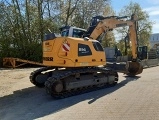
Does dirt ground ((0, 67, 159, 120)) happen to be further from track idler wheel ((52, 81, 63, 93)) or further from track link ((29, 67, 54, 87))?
track link ((29, 67, 54, 87))

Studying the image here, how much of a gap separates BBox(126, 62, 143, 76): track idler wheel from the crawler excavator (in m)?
2.88

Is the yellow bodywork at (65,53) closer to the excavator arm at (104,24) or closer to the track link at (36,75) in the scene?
the track link at (36,75)

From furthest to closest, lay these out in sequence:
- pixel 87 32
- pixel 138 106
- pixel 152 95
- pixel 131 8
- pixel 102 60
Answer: pixel 131 8 → pixel 87 32 → pixel 102 60 → pixel 152 95 → pixel 138 106

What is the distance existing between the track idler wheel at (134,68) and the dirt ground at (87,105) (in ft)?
11.0

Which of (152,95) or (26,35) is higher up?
→ (26,35)

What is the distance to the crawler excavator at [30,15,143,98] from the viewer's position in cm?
882

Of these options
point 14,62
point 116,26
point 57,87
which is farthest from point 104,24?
point 14,62

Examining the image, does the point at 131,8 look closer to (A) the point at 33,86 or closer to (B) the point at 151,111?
(A) the point at 33,86

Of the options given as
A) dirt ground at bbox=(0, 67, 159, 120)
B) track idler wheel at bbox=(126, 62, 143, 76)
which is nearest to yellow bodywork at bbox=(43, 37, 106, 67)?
dirt ground at bbox=(0, 67, 159, 120)

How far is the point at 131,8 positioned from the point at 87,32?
39377mm

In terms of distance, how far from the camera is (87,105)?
756cm

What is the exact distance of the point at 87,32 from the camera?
11531mm

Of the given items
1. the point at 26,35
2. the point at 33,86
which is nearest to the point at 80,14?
the point at 26,35

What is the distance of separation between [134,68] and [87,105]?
22.1 feet
